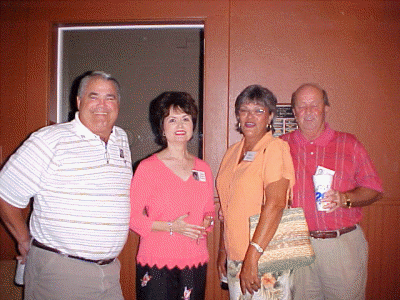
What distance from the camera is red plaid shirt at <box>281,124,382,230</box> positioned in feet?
7.71

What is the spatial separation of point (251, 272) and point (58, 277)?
1278mm

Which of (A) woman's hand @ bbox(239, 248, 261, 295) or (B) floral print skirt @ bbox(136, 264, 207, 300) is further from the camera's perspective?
(B) floral print skirt @ bbox(136, 264, 207, 300)

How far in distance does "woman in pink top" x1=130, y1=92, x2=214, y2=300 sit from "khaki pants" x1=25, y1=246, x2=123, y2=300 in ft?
1.12

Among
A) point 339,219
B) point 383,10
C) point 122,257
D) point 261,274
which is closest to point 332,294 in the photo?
point 339,219

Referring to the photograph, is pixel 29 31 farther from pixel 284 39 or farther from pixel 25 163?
pixel 284 39

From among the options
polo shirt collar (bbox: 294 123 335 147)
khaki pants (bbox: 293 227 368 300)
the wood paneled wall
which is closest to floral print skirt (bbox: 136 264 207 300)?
khaki pants (bbox: 293 227 368 300)

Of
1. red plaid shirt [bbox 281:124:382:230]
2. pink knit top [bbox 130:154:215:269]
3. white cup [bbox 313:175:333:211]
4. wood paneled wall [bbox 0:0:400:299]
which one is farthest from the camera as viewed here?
wood paneled wall [bbox 0:0:400:299]

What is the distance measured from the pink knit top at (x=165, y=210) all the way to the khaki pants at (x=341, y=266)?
90cm

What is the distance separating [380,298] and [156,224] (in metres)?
2.81

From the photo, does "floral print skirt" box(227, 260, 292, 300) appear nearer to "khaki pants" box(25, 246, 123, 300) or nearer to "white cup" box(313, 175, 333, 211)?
"white cup" box(313, 175, 333, 211)

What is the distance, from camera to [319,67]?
338 cm

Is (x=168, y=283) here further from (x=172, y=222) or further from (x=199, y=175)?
(x=199, y=175)

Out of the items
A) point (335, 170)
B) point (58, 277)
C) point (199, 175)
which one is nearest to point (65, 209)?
point (58, 277)

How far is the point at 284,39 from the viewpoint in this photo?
3373 millimetres
